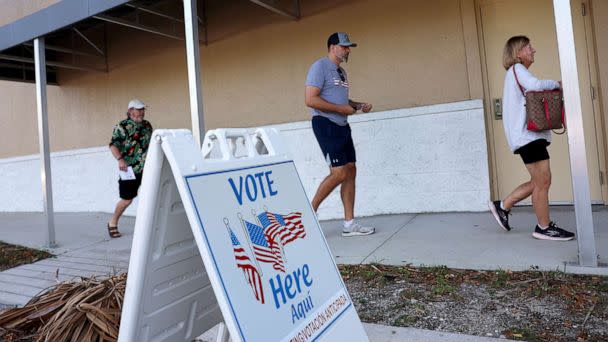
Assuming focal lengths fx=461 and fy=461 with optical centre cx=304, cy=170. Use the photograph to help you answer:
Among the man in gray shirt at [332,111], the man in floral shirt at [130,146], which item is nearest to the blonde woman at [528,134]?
the man in gray shirt at [332,111]

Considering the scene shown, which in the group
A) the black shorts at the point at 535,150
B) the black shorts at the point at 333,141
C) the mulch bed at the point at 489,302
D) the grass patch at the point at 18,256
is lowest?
the mulch bed at the point at 489,302

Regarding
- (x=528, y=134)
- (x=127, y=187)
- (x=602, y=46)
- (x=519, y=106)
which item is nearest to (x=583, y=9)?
(x=602, y=46)

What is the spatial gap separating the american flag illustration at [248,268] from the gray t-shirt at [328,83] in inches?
112

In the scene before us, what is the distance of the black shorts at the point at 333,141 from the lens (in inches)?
169

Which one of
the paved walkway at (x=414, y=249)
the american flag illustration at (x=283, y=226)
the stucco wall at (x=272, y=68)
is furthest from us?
the stucco wall at (x=272, y=68)

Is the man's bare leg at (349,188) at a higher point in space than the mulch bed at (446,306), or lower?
higher

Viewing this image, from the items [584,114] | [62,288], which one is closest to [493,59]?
[584,114]

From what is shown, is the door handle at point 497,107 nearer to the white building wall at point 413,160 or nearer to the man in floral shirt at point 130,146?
the white building wall at point 413,160

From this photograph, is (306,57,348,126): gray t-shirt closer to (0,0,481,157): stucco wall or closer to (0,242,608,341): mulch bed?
(0,0,481,157): stucco wall

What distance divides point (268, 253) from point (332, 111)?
108 inches

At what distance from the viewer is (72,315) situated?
99.0 inches

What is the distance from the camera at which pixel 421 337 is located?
7.95ft

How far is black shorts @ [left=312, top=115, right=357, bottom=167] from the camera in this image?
4285mm

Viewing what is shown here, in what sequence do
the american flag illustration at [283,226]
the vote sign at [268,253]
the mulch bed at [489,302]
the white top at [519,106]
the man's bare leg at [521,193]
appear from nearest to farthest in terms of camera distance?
the vote sign at [268,253]
the american flag illustration at [283,226]
the mulch bed at [489,302]
the white top at [519,106]
the man's bare leg at [521,193]
